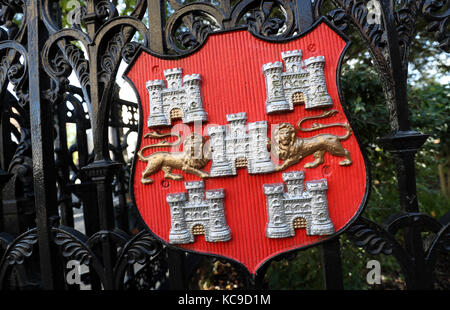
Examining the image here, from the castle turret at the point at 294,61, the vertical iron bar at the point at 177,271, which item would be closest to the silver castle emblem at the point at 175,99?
the castle turret at the point at 294,61

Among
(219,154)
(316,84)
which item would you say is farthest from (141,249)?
(316,84)

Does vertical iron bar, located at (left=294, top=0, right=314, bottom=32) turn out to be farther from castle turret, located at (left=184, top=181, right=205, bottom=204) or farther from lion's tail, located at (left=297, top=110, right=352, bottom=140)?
castle turret, located at (left=184, top=181, right=205, bottom=204)

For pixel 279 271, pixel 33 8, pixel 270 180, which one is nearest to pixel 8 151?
pixel 33 8

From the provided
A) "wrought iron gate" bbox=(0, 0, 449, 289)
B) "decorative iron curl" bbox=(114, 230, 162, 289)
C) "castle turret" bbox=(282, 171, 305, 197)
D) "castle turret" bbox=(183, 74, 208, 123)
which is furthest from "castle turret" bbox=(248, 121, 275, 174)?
"decorative iron curl" bbox=(114, 230, 162, 289)

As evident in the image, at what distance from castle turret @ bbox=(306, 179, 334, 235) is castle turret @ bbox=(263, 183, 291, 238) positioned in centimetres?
16

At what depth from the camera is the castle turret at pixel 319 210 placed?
1.78m

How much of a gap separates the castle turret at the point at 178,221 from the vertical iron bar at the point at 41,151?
1.01 metres

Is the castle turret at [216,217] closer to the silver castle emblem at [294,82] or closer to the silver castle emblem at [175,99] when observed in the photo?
the silver castle emblem at [175,99]

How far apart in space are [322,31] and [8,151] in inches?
109

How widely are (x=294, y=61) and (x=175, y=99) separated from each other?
2.70 feet

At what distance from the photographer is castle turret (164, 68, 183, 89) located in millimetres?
1987

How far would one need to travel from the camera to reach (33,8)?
2309mm

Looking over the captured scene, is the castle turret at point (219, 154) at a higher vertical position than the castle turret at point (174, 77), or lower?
lower
